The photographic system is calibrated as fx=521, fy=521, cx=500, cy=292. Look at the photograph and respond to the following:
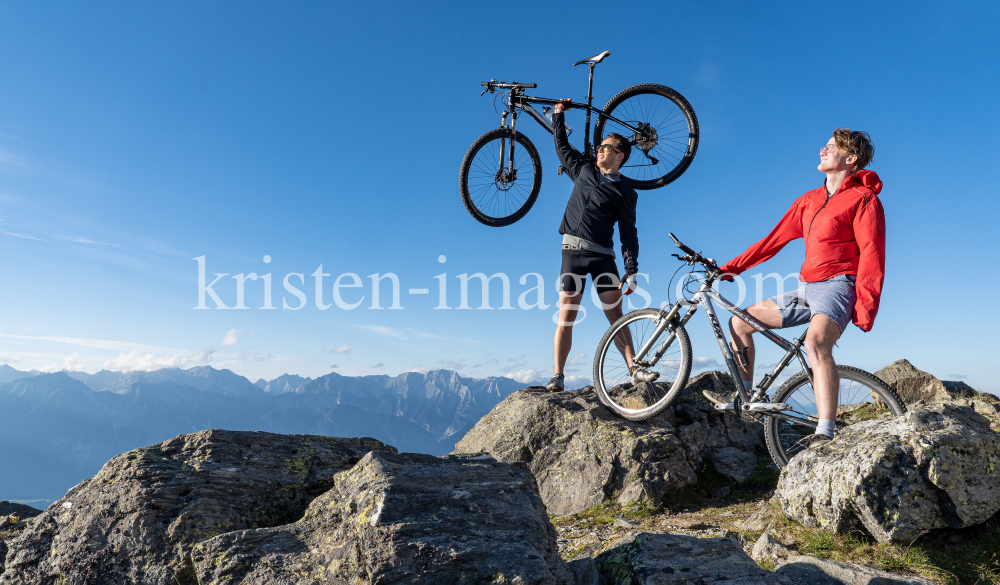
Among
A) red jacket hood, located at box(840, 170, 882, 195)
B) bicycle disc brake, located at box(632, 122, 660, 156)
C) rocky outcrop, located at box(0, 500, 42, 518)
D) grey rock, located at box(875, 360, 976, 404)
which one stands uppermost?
bicycle disc brake, located at box(632, 122, 660, 156)

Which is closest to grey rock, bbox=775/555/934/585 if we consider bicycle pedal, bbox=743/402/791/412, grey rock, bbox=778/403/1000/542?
grey rock, bbox=778/403/1000/542

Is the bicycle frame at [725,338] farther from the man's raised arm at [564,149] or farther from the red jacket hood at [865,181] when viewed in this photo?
the man's raised arm at [564,149]

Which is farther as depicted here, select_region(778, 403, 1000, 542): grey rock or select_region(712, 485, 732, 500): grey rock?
select_region(712, 485, 732, 500): grey rock

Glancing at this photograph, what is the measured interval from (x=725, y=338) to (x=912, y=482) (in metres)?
2.37

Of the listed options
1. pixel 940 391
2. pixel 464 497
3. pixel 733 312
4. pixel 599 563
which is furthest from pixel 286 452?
pixel 940 391

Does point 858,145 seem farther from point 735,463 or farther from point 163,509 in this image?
point 163,509

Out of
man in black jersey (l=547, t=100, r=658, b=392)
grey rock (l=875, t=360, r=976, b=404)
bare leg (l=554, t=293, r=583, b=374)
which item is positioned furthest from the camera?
grey rock (l=875, t=360, r=976, b=404)

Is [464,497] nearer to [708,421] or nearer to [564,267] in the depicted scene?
[564,267]

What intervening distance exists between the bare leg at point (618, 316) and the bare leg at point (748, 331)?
132cm

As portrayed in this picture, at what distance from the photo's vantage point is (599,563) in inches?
150

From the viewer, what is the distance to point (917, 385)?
1060cm

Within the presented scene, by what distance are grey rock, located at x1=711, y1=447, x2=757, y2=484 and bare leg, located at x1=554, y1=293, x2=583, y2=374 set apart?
8.56ft

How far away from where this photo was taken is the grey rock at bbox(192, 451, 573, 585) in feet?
9.43

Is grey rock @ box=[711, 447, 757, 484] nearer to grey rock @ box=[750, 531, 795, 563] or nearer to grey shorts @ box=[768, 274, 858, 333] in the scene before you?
grey shorts @ box=[768, 274, 858, 333]
